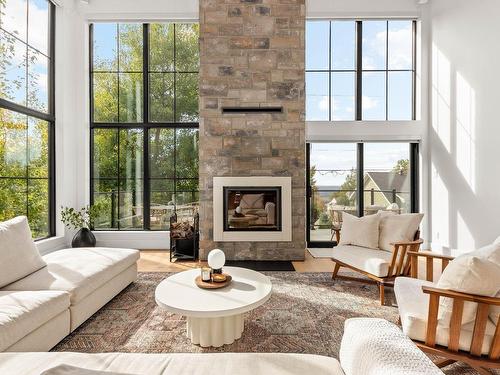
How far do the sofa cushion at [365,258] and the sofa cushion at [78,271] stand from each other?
232 cm

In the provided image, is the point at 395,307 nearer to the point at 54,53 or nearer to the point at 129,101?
the point at 129,101

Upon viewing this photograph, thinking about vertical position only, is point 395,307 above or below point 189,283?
below

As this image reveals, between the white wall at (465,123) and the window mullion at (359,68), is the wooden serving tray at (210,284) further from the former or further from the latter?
the window mullion at (359,68)

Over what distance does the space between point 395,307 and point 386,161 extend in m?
3.22

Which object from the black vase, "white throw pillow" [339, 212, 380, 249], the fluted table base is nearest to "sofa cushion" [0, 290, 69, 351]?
the fluted table base

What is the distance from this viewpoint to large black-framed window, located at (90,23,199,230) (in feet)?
17.5

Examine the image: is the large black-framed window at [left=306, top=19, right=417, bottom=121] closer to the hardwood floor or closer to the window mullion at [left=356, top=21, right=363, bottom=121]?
the window mullion at [left=356, top=21, right=363, bottom=121]

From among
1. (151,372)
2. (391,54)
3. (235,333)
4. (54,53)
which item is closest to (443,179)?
(391,54)

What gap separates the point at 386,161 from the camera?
5441 millimetres

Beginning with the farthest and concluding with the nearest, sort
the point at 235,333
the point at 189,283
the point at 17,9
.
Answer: the point at 17,9, the point at 189,283, the point at 235,333

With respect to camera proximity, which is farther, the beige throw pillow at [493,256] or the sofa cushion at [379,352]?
the beige throw pillow at [493,256]

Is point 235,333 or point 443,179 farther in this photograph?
point 443,179

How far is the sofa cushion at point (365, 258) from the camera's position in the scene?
9.81 ft

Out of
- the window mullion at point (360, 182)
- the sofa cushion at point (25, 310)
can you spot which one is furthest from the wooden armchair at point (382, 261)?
the sofa cushion at point (25, 310)
